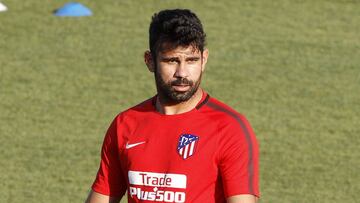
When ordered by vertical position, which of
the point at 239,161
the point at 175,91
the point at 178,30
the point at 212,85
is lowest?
the point at 212,85

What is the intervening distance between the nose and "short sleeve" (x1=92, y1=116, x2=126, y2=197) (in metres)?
0.55

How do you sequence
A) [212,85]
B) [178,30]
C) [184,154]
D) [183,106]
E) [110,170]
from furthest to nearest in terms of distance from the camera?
[212,85] < [110,170] < [183,106] < [184,154] < [178,30]

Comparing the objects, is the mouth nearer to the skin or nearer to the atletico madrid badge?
the skin

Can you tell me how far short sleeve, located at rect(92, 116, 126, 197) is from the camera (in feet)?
18.2

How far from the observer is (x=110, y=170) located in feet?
18.4

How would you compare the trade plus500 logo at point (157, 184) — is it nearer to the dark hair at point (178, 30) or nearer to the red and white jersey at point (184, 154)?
the red and white jersey at point (184, 154)

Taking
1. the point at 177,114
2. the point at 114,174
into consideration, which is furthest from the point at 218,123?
the point at 114,174

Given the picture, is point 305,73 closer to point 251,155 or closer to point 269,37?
point 269,37

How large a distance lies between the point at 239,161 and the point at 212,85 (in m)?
7.51

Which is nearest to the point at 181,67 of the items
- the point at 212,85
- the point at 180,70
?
the point at 180,70

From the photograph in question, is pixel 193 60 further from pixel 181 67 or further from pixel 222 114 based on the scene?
pixel 222 114

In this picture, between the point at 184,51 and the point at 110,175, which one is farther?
the point at 110,175

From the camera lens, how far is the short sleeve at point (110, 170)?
5551 mm

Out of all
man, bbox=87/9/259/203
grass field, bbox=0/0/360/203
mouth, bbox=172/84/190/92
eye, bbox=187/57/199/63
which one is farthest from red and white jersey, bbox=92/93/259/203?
grass field, bbox=0/0/360/203
